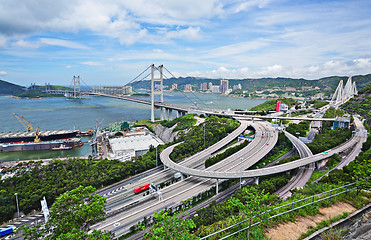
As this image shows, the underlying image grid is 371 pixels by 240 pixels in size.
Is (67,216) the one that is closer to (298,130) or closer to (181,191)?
(181,191)

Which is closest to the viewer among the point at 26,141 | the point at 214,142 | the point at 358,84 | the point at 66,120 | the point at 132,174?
the point at 132,174

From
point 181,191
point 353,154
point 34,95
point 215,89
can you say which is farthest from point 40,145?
point 215,89

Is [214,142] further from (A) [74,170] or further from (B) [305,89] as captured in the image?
(B) [305,89]

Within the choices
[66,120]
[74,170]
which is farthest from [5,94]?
[74,170]

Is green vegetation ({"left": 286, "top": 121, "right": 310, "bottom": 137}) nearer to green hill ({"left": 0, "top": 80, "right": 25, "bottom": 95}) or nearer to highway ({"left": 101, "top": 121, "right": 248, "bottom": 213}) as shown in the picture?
highway ({"left": 101, "top": 121, "right": 248, "bottom": 213})

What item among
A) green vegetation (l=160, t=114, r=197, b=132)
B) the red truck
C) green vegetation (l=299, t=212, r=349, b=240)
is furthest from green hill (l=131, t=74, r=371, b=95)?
green vegetation (l=299, t=212, r=349, b=240)

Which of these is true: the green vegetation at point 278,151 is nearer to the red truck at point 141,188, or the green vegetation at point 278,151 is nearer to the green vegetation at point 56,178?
the red truck at point 141,188
